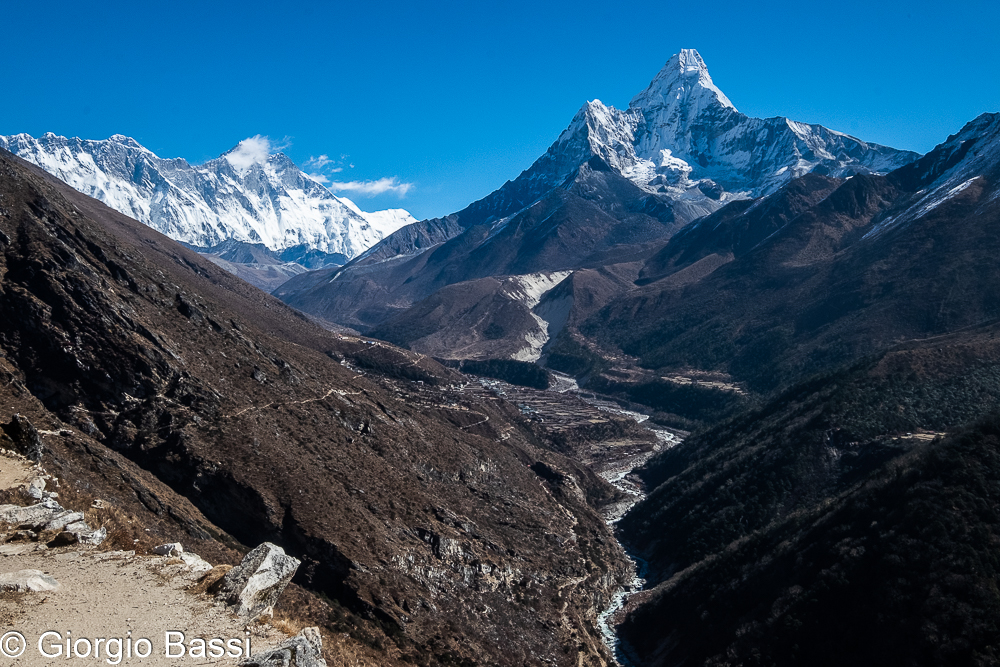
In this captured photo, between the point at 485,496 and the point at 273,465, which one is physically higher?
the point at 485,496

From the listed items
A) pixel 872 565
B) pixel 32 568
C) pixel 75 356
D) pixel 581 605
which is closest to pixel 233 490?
pixel 75 356

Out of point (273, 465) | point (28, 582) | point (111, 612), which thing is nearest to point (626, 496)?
point (273, 465)

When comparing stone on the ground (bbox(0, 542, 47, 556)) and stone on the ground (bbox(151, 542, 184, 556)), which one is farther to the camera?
stone on the ground (bbox(151, 542, 184, 556))

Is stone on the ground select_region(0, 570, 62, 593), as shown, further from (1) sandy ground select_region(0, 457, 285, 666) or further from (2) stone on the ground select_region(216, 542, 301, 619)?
(2) stone on the ground select_region(216, 542, 301, 619)

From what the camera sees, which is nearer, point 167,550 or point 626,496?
point 167,550

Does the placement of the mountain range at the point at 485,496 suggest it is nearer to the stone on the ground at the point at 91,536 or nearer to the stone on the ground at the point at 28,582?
the stone on the ground at the point at 91,536

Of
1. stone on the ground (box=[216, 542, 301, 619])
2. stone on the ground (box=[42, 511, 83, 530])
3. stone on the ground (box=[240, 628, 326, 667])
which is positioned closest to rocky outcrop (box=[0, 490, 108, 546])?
stone on the ground (box=[42, 511, 83, 530])

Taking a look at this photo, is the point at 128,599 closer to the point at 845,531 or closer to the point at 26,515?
the point at 26,515

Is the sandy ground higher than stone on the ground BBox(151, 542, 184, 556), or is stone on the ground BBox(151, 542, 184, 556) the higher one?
stone on the ground BBox(151, 542, 184, 556)
